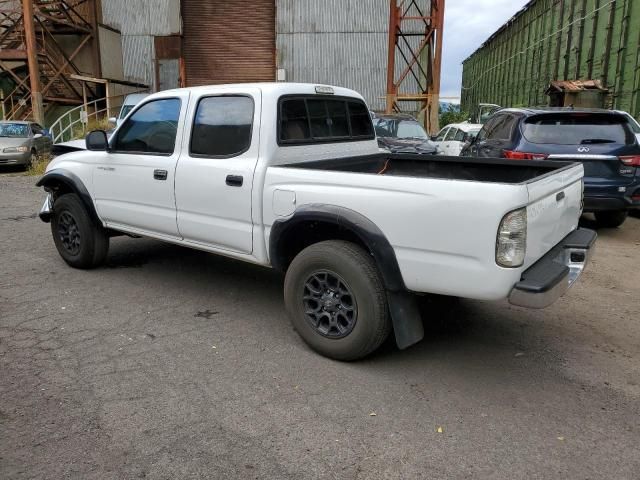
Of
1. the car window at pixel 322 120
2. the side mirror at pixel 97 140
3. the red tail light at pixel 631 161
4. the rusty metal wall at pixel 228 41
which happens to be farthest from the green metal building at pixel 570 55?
the side mirror at pixel 97 140

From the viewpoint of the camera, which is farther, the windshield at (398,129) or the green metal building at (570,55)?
the green metal building at (570,55)

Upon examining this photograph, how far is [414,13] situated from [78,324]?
2197 cm

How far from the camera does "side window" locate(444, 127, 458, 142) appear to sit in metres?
14.3

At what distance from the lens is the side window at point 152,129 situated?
4770 millimetres

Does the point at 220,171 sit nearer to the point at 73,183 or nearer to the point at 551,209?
the point at 73,183

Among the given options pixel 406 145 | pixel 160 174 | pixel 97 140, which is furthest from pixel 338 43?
pixel 160 174

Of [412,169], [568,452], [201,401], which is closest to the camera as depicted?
[568,452]

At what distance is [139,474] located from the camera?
8.66ft

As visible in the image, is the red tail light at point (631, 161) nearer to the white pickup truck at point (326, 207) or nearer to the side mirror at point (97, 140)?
the white pickup truck at point (326, 207)

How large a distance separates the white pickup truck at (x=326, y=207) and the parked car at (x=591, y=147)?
2.95m

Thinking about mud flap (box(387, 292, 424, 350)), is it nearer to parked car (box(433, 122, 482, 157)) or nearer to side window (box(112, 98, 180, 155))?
side window (box(112, 98, 180, 155))

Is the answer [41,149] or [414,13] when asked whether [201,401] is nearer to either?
[41,149]

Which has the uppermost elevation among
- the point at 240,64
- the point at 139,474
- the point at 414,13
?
the point at 414,13

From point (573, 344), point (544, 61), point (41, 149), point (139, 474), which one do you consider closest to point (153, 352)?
point (139, 474)
